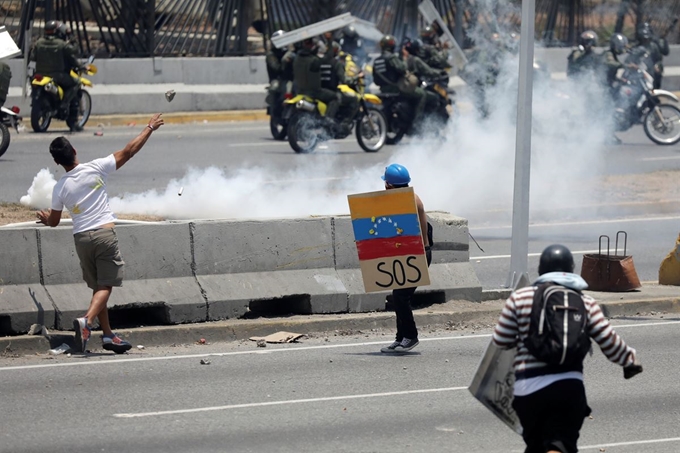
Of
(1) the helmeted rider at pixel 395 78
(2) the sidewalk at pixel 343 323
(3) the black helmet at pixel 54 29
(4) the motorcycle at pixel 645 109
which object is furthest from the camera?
(4) the motorcycle at pixel 645 109

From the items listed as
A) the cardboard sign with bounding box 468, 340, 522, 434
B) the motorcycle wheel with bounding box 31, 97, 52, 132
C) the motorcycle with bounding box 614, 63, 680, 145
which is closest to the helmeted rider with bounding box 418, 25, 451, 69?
the motorcycle with bounding box 614, 63, 680, 145

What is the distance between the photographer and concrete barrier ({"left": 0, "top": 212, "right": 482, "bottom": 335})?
993 cm

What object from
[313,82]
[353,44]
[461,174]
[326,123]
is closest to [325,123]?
[326,123]

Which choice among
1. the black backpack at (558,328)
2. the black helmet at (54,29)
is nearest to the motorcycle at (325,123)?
A: the black helmet at (54,29)

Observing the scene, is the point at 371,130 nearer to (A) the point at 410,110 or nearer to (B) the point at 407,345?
(A) the point at 410,110

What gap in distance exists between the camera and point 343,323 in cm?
1073

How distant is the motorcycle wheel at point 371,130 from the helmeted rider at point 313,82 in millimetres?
783

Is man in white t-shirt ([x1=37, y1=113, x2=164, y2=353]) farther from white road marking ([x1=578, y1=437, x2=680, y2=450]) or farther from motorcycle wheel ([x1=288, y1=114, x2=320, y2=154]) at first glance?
motorcycle wheel ([x1=288, y1=114, x2=320, y2=154])

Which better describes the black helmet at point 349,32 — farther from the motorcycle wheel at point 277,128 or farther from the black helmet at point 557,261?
the black helmet at point 557,261

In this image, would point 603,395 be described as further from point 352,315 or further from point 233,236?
point 233,236

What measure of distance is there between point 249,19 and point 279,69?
6.31m

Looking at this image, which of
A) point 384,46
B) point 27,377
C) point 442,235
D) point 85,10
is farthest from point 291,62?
point 27,377

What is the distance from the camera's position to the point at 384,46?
2142cm

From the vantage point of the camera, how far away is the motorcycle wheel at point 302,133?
20062 mm
